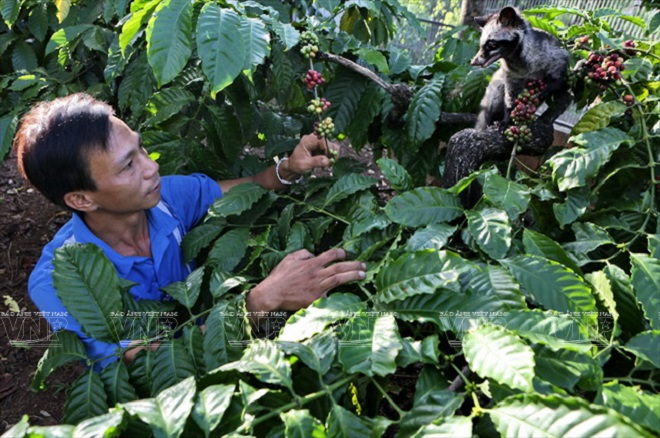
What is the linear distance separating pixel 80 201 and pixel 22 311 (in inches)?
66.3

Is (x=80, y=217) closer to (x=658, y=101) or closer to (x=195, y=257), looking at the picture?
(x=195, y=257)

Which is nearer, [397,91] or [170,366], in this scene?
[170,366]

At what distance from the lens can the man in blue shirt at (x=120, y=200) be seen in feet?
4.16

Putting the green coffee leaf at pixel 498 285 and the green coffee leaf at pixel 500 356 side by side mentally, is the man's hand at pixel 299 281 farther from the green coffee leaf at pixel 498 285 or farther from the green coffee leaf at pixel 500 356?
the green coffee leaf at pixel 500 356

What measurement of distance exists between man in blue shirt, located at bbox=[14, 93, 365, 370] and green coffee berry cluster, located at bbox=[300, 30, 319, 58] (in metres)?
0.25

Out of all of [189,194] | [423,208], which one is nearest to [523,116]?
[423,208]

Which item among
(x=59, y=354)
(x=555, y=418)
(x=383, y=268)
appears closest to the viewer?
(x=555, y=418)

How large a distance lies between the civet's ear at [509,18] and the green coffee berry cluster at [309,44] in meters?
0.54

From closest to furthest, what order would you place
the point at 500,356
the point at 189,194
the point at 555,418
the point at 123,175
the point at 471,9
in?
the point at 555,418, the point at 500,356, the point at 123,175, the point at 189,194, the point at 471,9

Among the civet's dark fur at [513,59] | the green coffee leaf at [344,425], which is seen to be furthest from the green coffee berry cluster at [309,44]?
the green coffee leaf at [344,425]

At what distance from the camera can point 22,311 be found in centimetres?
286

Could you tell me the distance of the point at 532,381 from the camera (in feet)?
2.48

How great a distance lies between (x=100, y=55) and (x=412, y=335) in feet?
7.16

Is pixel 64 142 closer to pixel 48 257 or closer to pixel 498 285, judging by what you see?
pixel 48 257
